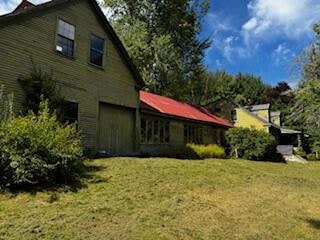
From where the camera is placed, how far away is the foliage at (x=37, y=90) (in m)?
14.7

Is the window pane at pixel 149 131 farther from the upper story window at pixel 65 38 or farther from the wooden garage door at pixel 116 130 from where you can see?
the upper story window at pixel 65 38

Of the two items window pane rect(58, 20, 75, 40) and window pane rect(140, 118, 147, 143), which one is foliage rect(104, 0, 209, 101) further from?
window pane rect(58, 20, 75, 40)

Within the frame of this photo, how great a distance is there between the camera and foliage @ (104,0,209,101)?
37.2 m

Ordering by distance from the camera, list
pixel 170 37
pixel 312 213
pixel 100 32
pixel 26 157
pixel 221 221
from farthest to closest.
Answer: pixel 170 37 → pixel 100 32 → pixel 312 213 → pixel 26 157 → pixel 221 221

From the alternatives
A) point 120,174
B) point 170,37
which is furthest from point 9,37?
point 170,37

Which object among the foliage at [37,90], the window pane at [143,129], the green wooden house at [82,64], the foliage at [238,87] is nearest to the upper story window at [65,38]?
the green wooden house at [82,64]

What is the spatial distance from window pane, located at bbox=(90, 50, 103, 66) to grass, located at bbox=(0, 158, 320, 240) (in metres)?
6.75

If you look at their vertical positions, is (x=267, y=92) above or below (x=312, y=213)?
above

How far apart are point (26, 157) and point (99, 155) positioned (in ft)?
25.4

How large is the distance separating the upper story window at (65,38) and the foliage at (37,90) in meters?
1.85

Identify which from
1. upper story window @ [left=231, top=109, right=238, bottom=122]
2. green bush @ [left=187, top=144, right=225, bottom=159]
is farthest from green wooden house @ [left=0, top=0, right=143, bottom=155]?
upper story window @ [left=231, top=109, right=238, bottom=122]

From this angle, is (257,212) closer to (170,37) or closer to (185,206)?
(185,206)

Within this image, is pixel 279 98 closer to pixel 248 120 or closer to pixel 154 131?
pixel 248 120

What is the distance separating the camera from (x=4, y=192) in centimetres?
925
